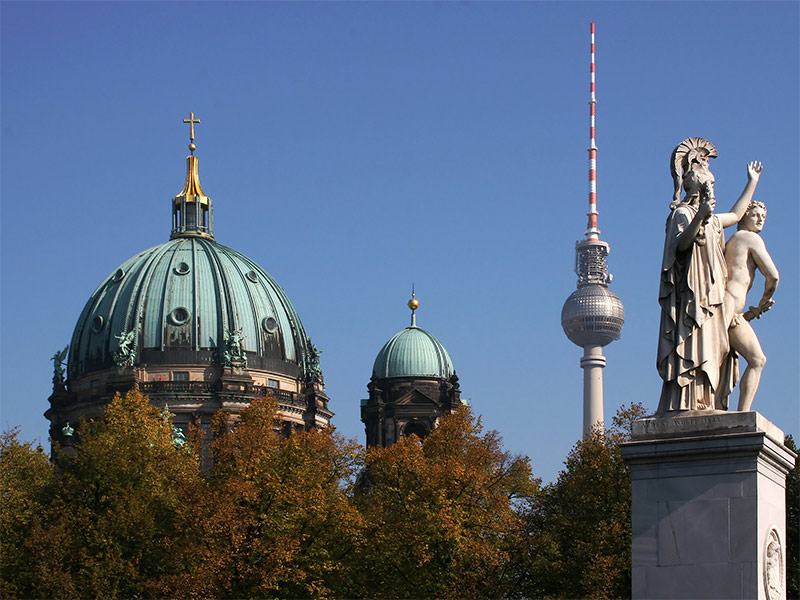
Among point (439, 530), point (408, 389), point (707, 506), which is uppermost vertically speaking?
point (408, 389)

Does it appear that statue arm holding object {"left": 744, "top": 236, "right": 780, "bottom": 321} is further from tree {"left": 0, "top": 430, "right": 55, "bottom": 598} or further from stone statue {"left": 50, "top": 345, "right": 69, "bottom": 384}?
stone statue {"left": 50, "top": 345, "right": 69, "bottom": 384}

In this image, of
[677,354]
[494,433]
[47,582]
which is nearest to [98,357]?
[494,433]

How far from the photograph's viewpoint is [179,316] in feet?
468

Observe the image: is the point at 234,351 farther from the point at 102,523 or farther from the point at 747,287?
the point at 747,287

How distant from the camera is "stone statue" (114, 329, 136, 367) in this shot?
139 meters

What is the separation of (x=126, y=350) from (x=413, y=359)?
97.5 ft

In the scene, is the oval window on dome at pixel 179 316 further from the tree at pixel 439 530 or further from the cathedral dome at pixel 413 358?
the tree at pixel 439 530

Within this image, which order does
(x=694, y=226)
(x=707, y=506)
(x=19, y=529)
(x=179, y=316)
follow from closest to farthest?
1. (x=707, y=506)
2. (x=694, y=226)
3. (x=19, y=529)
4. (x=179, y=316)

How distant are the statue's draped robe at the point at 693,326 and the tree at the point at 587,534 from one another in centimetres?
2983

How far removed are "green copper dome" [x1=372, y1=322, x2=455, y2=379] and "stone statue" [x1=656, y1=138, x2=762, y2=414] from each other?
130105 millimetres

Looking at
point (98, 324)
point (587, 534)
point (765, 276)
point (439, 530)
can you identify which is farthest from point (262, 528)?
point (98, 324)

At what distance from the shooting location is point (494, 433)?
73.3 meters

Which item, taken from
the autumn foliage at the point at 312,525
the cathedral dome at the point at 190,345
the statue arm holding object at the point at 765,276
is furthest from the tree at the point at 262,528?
the cathedral dome at the point at 190,345

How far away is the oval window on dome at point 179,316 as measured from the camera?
466 feet
